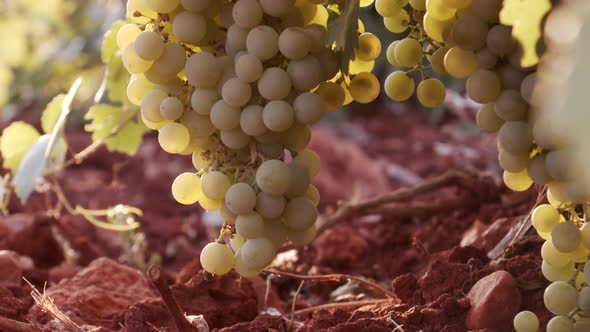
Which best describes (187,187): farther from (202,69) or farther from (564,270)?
(564,270)

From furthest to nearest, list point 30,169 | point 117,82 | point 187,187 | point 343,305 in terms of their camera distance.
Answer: point 117,82 → point 30,169 → point 343,305 → point 187,187

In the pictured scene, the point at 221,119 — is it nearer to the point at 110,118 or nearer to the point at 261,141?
the point at 261,141

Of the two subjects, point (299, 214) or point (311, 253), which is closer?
point (299, 214)

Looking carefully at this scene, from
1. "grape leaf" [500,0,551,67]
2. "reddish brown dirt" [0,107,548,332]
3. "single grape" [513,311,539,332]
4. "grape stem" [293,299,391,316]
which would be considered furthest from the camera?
"grape stem" [293,299,391,316]

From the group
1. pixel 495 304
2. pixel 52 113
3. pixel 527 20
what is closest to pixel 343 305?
pixel 495 304

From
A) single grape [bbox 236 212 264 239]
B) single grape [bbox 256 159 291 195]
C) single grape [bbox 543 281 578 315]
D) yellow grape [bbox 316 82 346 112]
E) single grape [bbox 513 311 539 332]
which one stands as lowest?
single grape [bbox 513 311 539 332]

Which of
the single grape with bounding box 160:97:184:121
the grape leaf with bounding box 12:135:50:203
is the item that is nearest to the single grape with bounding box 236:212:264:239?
the single grape with bounding box 160:97:184:121

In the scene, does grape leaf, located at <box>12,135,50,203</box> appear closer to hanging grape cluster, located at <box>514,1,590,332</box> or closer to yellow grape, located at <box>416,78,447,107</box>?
yellow grape, located at <box>416,78,447,107</box>
